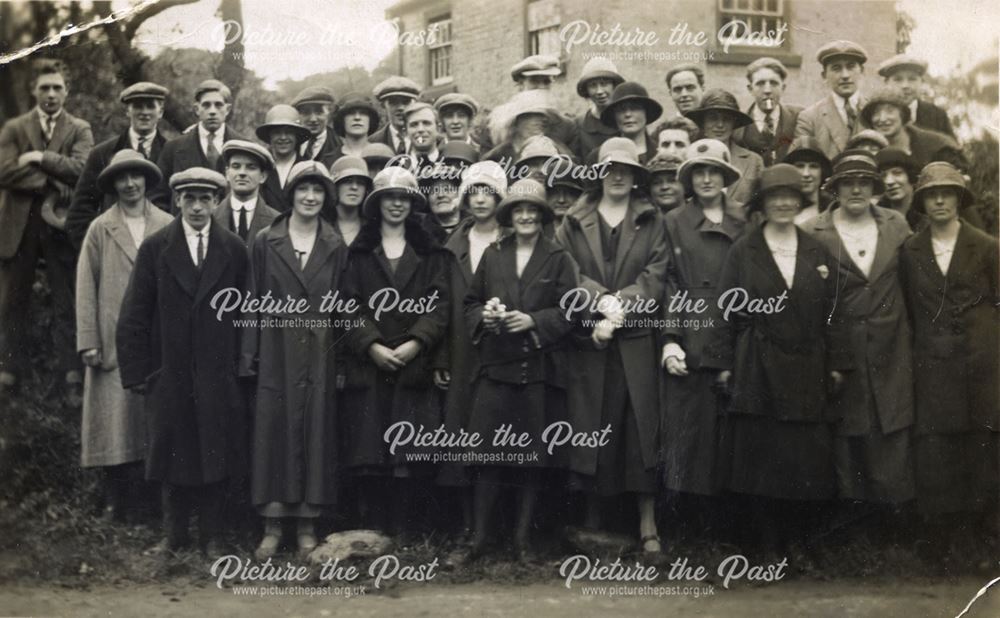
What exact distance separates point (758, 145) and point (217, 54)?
3497 millimetres

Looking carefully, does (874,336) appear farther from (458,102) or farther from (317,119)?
(317,119)

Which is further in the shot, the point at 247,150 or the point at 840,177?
the point at 247,150

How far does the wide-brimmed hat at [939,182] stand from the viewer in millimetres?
6762

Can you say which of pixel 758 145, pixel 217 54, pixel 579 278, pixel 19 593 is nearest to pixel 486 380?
pixel 579 278

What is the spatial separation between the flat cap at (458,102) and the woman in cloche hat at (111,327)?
186 cm

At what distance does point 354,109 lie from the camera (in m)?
6.93

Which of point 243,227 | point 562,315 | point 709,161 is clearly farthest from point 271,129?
point 709,161

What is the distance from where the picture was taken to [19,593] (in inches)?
268

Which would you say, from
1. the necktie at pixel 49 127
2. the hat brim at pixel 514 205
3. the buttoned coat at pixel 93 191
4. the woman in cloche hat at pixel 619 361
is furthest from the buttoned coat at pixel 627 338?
the necktie at pixel 49 127

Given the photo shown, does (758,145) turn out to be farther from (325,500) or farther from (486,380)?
(325,500)

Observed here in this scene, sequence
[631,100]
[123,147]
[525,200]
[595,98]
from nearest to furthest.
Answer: [525,200]
[631,100]
[595,98]
[123,147]

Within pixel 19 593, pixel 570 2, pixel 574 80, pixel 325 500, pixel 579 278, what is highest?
pixel 570 2

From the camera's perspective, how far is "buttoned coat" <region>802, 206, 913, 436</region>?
Answer: 6.54 metres

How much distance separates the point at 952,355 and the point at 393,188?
360 cm
